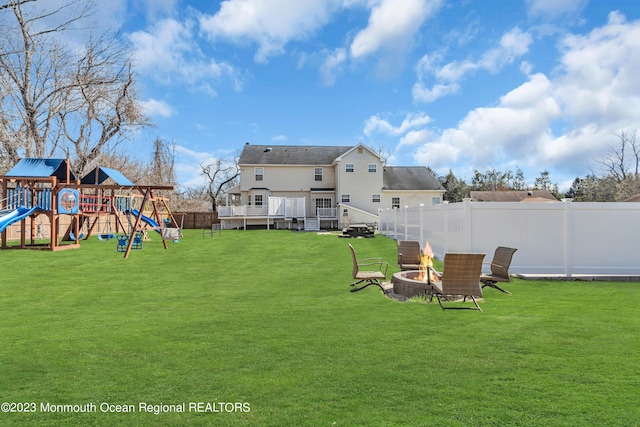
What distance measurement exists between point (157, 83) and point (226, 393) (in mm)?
33409

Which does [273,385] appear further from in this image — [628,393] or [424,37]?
[424,37]

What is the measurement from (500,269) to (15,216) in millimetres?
20428

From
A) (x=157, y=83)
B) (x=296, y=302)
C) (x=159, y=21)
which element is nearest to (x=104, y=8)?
(x=157, y=83)

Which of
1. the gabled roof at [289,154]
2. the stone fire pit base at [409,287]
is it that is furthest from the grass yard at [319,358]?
the gabled roof at [289,154]

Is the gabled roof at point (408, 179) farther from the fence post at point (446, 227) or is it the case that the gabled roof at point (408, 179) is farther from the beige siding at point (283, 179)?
the fence post at point (446, 227)

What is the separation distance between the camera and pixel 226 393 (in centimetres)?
379

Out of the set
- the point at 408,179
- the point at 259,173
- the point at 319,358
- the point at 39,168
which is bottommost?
the point at 319,358

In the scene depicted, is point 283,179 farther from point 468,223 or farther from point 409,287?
point 409,287

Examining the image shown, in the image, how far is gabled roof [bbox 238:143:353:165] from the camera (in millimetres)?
41875

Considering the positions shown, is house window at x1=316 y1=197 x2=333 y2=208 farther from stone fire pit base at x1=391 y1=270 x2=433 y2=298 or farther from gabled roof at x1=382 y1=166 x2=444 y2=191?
stone fire pit base at x1=391 y1=270 x2=433 y2=298

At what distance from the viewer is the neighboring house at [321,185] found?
39.5 metres

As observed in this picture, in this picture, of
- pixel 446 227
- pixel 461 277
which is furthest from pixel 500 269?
pixel 446 227

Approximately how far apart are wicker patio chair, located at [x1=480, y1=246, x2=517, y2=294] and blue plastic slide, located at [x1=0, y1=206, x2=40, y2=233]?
19085 mm

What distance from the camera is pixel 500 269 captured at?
29.8ft
